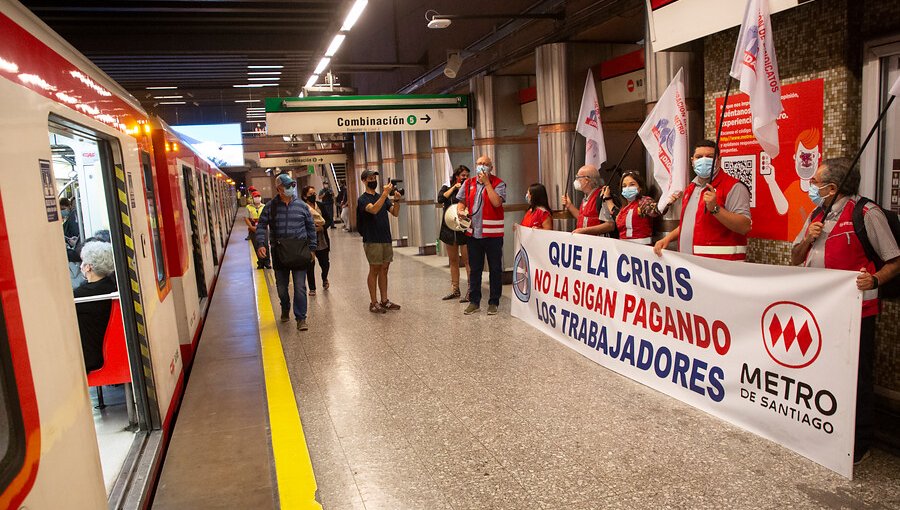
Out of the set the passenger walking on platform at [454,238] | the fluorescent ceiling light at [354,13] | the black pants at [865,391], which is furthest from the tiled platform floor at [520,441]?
the fluorescent ceiling light at [354,13]

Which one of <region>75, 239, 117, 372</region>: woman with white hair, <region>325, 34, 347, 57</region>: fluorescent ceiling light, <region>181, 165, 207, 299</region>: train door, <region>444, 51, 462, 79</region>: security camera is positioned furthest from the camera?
<region>444, 51, 462, 79</region>: security camera

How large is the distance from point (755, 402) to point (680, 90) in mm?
2727

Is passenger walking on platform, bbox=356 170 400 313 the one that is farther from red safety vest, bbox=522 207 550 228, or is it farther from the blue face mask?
the blue face mask

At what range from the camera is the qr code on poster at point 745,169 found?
497 centimetres

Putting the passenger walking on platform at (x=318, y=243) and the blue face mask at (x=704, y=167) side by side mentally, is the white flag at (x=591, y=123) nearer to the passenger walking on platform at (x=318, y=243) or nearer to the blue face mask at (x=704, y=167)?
the blue face mask at (x=704, y=167)

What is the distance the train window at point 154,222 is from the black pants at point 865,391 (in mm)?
4493

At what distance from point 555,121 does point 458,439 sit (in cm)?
484

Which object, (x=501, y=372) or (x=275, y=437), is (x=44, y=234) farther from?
(x=501, y=372)

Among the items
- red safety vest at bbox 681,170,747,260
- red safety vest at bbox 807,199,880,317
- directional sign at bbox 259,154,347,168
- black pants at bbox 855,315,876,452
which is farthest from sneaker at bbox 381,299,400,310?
directional sign at bbox 259,154,347,168

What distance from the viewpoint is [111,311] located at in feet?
14.9

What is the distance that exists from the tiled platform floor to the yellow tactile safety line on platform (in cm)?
8

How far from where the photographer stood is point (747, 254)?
16.8 ft

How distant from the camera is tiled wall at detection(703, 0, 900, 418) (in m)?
3.99

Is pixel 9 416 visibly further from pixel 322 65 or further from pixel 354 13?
pixel 322 65
